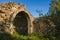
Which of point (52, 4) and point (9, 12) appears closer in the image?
point (9, 12)

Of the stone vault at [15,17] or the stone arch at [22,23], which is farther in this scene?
the stone arch at [22,23]

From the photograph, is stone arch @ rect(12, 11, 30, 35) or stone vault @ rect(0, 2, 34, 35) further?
stone arch @ rect(12, 11, 30, 35)

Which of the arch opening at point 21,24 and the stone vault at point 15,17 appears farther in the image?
the arch opening at point 21,24

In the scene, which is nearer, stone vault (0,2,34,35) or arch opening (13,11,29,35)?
stone vault (0,2,34,35)

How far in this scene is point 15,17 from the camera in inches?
688

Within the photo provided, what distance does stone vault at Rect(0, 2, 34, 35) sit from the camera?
14447mm

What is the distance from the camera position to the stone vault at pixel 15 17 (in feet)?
47.4

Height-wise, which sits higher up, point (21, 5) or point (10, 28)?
point (21, 5)

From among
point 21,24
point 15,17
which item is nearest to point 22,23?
point 21,24

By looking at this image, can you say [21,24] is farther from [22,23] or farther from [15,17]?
[15,17]

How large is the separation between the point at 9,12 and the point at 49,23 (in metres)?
3.80

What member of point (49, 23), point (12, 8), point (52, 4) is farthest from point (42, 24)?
point (12, 8)

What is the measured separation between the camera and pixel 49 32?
16.6 metres

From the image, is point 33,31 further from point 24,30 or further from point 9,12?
point 9,12
